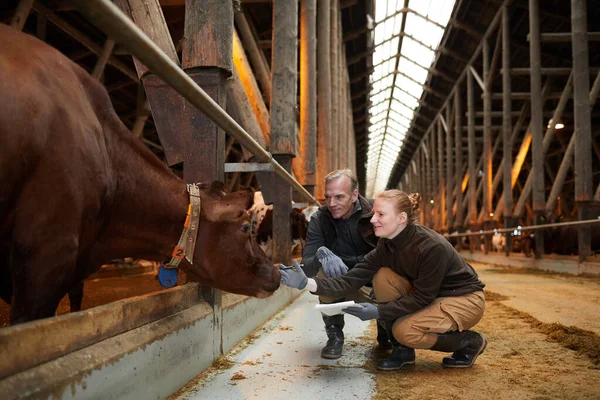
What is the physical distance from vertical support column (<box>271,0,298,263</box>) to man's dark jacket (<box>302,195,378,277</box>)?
1.94 metres

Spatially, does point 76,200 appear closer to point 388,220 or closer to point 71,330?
point 71,330

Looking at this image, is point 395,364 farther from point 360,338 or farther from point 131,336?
point 131,336

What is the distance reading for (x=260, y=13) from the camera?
1130 centimetres

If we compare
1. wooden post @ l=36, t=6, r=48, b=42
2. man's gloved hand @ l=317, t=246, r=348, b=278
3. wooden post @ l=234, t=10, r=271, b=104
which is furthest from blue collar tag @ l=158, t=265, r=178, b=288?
wooden post @ l=36, t=6, r=48, b=42

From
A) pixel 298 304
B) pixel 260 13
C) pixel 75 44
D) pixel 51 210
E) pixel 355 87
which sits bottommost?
pixel 298 304

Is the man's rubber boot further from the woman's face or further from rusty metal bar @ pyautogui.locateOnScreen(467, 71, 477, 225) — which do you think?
rusty metal bar @ pyautogui.locateOnScreen(467, 71, 477, 225)

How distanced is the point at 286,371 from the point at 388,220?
94 cm

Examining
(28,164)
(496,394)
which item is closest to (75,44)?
(28,164)

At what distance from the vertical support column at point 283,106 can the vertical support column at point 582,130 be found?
237 inches

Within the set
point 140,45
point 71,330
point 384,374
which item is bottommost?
point 384,374

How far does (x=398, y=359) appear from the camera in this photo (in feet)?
8.95

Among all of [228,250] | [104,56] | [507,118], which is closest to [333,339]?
[228,250]

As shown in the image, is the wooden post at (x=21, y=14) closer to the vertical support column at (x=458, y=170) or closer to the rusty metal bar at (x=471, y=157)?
the rusty metal bar at (x=471, y=157)

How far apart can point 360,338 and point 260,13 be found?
9.30m
